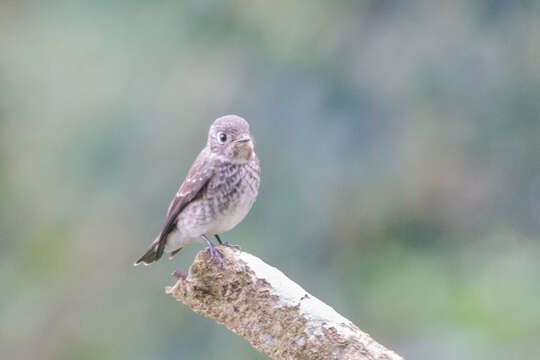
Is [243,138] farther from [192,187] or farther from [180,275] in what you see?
[180,275]

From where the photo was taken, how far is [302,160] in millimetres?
6371

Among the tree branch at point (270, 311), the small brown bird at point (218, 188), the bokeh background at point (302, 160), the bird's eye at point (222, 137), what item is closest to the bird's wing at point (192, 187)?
the small brown bird at point (218, 188)

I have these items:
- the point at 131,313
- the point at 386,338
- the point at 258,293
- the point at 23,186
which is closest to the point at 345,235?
the point at 386,338

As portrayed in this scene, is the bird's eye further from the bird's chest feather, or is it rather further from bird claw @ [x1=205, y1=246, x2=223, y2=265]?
bird claw @ [x1=205, y1=246, x2=223, y2=265]

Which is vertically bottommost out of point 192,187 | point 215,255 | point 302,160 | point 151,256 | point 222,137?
point 215,255

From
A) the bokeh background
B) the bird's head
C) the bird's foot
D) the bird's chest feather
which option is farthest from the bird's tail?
the bokeh background

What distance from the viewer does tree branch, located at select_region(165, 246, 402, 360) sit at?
270cm

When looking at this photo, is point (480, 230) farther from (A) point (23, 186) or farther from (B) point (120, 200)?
(A) point (23, 186)

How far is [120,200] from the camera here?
659cm

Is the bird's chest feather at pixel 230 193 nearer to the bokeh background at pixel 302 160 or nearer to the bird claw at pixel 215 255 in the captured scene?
the bird claw at pixel 215 255

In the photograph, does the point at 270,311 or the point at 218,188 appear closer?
the point at 270,311

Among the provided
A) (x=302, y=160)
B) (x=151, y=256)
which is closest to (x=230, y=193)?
(x=151, y=256)

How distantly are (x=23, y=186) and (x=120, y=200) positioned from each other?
1403mm

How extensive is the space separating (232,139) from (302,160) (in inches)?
109
